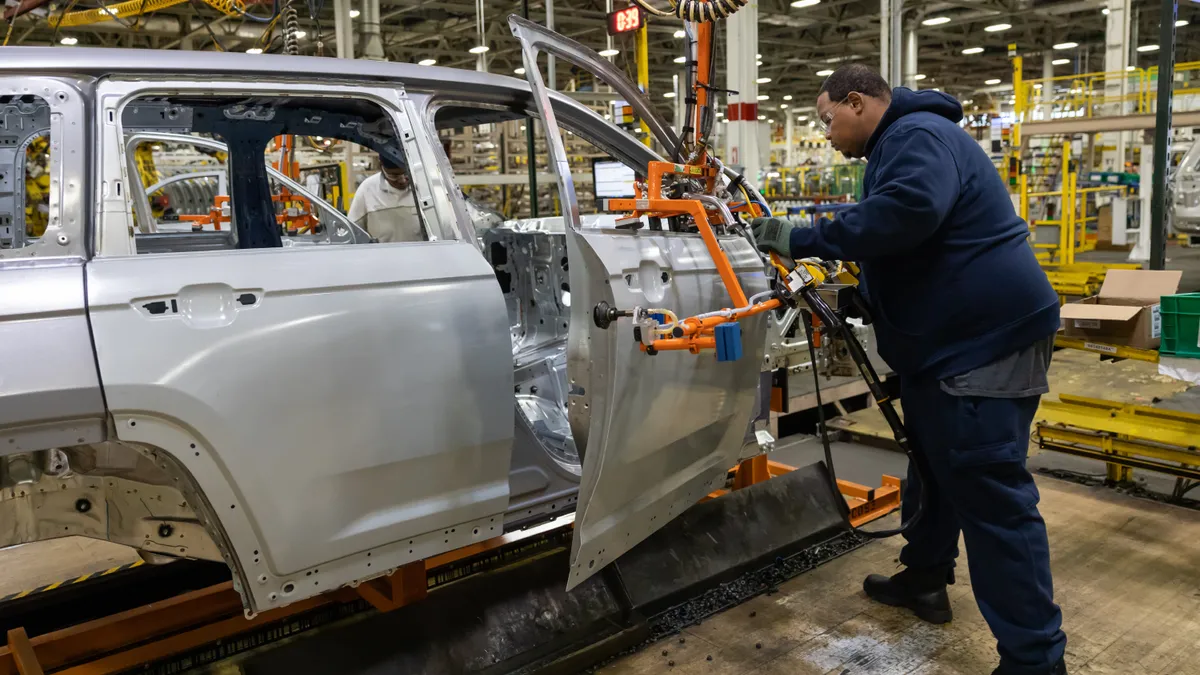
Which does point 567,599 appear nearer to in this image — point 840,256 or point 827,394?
point 840,256

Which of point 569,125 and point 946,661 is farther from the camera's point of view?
point 569,125

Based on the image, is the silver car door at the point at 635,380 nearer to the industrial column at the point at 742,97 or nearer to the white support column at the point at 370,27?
the industrial column at the point at 742,97

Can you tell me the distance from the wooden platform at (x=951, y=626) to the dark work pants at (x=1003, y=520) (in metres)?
0.35

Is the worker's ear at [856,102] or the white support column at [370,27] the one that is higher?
the white support column at [370,27]

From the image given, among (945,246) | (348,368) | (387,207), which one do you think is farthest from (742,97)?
(348,368)

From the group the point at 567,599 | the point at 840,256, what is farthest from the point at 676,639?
the point at 840,256

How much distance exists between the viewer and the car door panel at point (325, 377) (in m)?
2.01

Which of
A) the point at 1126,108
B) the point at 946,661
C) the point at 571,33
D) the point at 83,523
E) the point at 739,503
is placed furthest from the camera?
the point at 571,33

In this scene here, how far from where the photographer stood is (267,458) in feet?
7.05

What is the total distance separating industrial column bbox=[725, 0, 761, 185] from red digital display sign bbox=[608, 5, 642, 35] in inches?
66.5

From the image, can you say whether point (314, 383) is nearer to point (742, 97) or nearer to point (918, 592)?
point (918, 592)

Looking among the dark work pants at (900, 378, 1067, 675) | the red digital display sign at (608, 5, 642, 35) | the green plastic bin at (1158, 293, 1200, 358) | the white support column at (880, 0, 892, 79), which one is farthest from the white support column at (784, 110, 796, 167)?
the dark work pants at (900, 378, 1067, 675)

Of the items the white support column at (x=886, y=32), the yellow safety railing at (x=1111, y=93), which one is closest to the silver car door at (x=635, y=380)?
the white support column at (x=886, y=32)

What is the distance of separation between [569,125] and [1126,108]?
14418 millimetres
